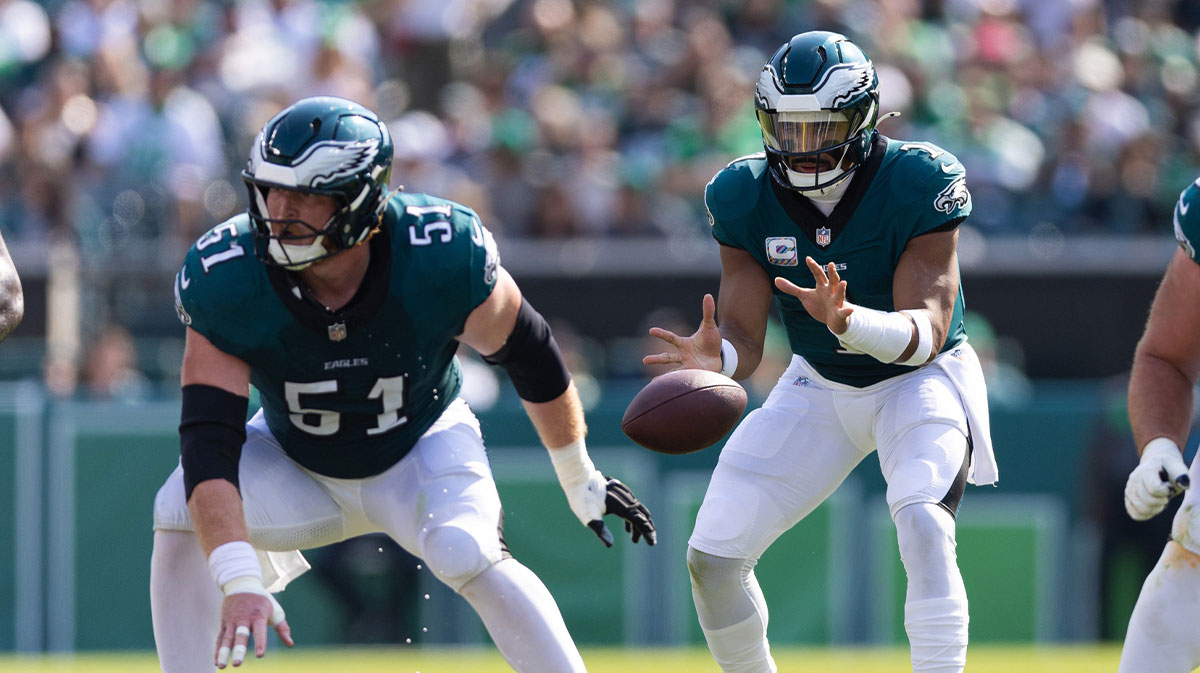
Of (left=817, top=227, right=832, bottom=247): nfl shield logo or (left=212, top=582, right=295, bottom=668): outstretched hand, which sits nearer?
(left=212, top=582, right=295, bottom=668): outstretched hand

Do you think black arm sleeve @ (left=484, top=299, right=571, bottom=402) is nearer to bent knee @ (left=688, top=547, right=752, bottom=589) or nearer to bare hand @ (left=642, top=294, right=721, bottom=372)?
bare hand @ (left=642, top=294, right=721, bottom=372)

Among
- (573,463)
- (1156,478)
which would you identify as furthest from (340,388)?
(1156,478)

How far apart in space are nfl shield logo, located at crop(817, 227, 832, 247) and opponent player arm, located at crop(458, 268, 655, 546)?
0.87 meters

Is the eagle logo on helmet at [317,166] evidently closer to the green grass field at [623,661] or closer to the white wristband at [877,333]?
the white wristband at [877,333]

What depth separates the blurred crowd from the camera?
11023 mm

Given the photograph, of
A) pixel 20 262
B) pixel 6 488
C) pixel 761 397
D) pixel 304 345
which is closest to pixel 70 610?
pixel 6 488

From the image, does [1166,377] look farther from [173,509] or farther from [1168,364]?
[173,509]

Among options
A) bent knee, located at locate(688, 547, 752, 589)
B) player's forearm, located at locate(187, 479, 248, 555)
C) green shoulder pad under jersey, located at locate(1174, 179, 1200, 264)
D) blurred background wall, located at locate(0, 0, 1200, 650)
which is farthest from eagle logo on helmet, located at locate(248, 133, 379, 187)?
blurred background wall, located at locate(0, 0, 1200, 650)

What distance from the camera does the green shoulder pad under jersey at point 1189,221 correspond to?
4566 millimetres

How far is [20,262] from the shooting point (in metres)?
10.2

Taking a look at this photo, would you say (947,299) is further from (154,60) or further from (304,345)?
(154,60)

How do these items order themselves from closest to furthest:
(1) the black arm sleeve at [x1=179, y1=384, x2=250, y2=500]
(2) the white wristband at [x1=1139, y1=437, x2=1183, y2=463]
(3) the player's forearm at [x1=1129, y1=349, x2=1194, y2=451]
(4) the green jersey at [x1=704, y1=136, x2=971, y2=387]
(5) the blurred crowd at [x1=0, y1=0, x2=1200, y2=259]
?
(2) the white wristband at [x1=1139, y1=437, x2=1183, y2=463] → (3) the player's forearm at [x1=1129, y1=349, x2=1194, y2=451] → (1) the black arm sleeve at [x1=179, y1=384, x2=250, y2=500] → (4) the green jersey at [x1=704, y1=136, x2=971, y2=387] → (5) the blurred crowd at [x1=0, y1=0, x2=1200, y2=259]

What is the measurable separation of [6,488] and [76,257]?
1.41 meters

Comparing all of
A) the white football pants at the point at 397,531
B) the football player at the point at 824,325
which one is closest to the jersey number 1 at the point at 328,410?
the white football pants at the point at 397,531
